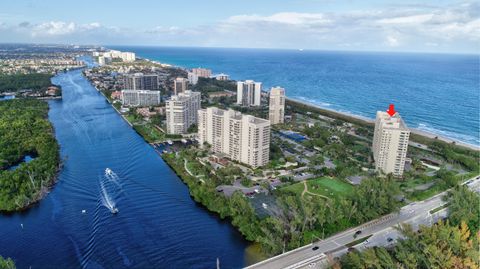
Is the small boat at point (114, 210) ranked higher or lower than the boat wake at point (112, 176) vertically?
lower

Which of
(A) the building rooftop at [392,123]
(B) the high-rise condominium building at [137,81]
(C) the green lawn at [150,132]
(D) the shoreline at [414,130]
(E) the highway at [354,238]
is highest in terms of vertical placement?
(A) the building rooftop at [392,123]

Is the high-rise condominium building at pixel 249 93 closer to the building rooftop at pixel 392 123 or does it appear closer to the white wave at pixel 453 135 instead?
the white wave at pixel 453 135

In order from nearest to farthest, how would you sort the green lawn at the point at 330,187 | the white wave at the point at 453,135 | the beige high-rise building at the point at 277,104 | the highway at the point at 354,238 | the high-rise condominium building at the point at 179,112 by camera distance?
the highway at the point at 354,238, the green lawn at the point at 330,187, the high-rise condominium building at the point at 179,112, the white wave at the point at 453,135, the beige high-rise building at the point at 277,104

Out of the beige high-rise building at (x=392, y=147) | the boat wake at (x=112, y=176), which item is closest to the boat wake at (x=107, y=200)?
the boat wake at (x=112, y=176)

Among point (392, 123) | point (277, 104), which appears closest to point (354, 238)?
point (392, 123)

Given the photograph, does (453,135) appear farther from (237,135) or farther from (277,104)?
(237,135)

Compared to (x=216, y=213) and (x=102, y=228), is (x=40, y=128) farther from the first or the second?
(x=216, y=213)
